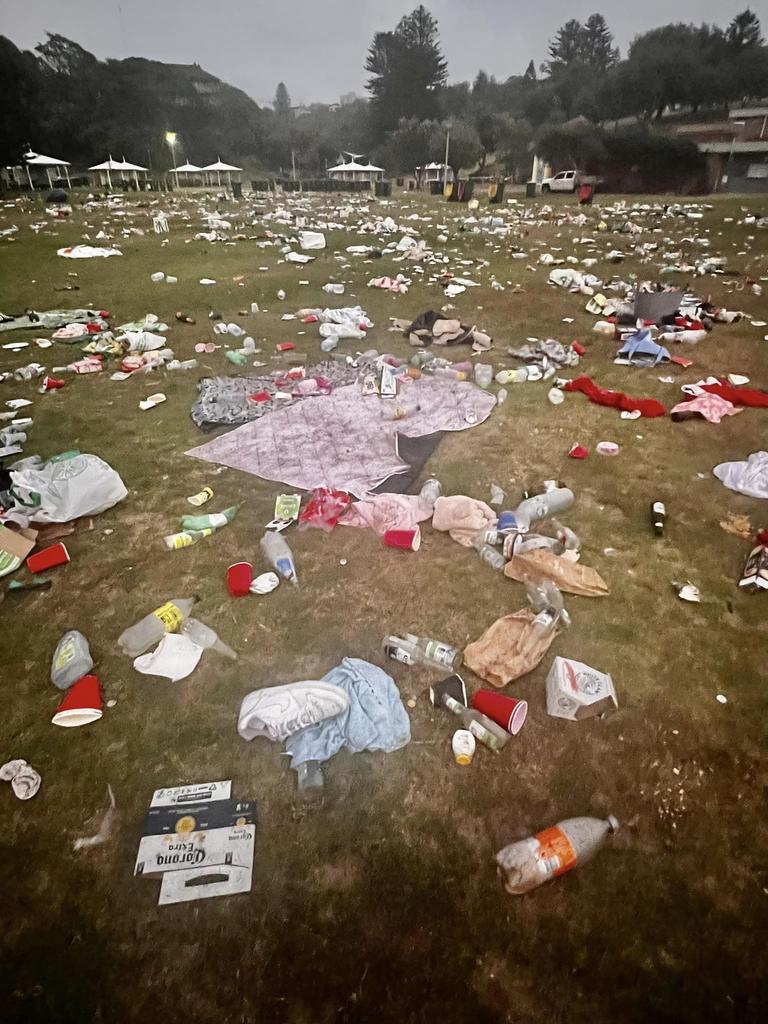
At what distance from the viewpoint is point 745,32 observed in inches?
1545

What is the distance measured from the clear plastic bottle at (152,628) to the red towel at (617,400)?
12.1 ft

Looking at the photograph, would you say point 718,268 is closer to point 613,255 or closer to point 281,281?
point 613,255

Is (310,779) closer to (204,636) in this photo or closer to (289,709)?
(289,709)

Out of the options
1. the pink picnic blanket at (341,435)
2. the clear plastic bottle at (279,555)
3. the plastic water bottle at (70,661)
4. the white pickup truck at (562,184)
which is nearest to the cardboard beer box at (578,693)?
the clear plastic bottle at (279,555)

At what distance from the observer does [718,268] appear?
28.1 feet

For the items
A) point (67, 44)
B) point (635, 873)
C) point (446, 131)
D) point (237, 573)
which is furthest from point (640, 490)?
point (67, 44)

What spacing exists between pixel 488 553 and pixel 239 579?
130 cm

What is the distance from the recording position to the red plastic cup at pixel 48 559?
2773 millimetres

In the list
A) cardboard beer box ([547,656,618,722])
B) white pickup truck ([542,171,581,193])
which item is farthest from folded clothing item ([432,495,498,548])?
white pickup truck ([542,171,581,193])

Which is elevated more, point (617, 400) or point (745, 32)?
point (745, 32)

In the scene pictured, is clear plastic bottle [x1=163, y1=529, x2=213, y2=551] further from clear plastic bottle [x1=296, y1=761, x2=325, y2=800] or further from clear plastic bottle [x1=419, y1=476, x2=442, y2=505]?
clear plastic bottle [x1=296, y1=761, x2=325, y2=800]

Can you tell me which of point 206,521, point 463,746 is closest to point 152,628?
point 206,521

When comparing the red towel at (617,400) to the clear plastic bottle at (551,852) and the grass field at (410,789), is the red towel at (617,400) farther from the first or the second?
the clear plastic bottle at (551,852)

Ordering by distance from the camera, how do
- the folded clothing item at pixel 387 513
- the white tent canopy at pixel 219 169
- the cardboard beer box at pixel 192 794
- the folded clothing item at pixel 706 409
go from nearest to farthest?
the cardboard beer box at pixel 192 794 → the folded clothing item at pixel 387 513 → the folded clothing item at pixel 706 409 → the white tent canopy at pixel 219 169
